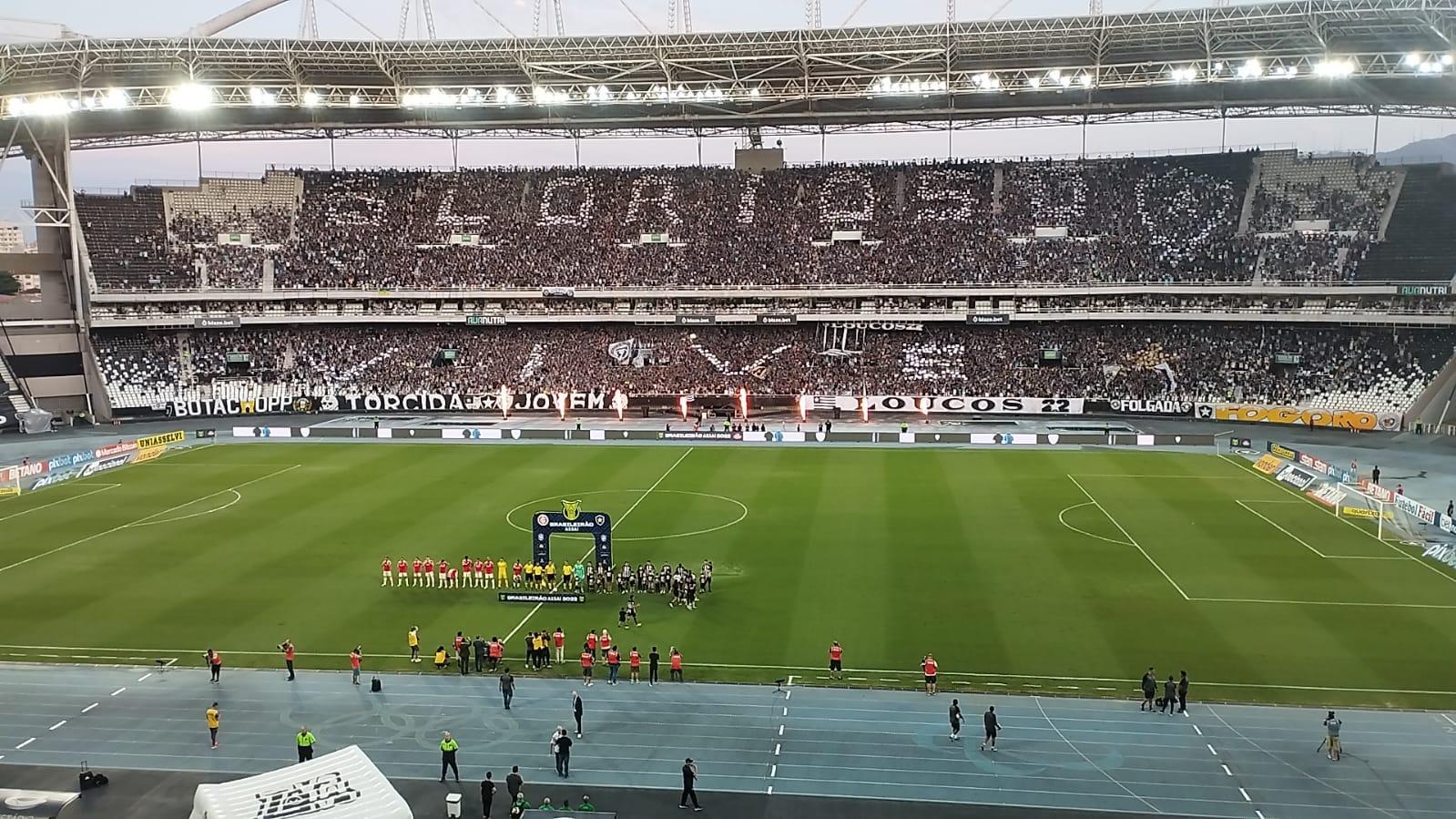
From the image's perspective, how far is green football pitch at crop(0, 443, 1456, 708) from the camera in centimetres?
2334

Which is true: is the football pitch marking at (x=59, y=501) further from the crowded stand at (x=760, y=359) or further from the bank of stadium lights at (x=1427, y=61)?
the bank of stadium lights at (x=1427, y=61)

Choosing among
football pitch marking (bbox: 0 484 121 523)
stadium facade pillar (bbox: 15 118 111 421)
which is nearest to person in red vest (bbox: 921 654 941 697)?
football pitch marking (bbox: 0 484 121 523)

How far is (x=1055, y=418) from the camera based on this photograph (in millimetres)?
59438

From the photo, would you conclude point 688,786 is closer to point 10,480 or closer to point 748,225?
point 10,480

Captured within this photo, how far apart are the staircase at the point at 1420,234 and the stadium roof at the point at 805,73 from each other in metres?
4.49

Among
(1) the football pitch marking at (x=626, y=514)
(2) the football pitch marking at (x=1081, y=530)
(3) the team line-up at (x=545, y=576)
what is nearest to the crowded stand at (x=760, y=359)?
(1) the football pitch marking at (x=626, y=514)

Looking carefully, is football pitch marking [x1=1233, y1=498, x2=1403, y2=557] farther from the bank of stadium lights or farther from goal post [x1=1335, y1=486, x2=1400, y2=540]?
the bank of stadium lights

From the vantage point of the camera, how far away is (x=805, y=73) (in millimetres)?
56188

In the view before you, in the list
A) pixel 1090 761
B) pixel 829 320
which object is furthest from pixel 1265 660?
pixel 829 320

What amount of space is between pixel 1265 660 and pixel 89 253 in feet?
229

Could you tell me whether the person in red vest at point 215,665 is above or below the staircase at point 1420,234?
below

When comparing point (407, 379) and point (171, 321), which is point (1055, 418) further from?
point (171, 321)

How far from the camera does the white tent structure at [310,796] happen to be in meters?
14.3

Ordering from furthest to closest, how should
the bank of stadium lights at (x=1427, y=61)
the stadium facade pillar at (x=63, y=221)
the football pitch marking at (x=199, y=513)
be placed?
the stadium facade pillar at (x=63, y=221), the bank of stadium lights at (x=1427, y=61), the football pitch marking at (x=199, y=513)
